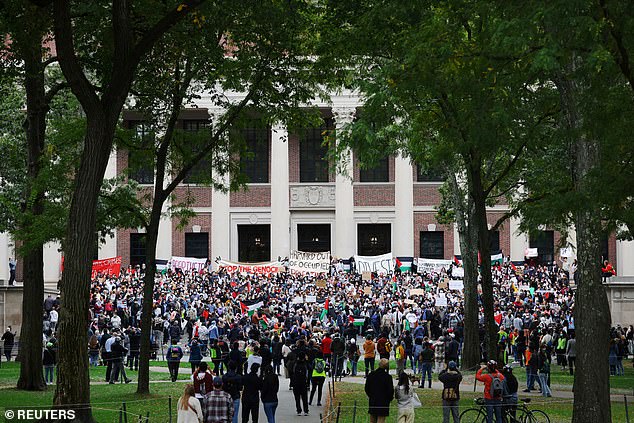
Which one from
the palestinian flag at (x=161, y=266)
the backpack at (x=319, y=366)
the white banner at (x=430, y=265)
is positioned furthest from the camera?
the white banner at (x=430, y=265)

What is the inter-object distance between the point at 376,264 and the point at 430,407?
36607 mm

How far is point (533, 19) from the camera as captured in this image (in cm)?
1237

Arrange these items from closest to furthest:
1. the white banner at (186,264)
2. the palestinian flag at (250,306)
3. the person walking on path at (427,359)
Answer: the person walking on path at (427,359) < the palestinian flag at (250,306) < the white banner at (186,264)

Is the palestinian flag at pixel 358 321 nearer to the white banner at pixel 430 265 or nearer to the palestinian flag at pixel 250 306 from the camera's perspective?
the palestinian flag at pixel 250 306

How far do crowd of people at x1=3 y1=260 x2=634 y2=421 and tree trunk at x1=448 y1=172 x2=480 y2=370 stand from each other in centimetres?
46

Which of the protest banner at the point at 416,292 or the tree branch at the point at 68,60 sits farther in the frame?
the protest banner at the point at 416,292

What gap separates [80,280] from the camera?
48.5 feet

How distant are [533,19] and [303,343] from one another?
13344mm

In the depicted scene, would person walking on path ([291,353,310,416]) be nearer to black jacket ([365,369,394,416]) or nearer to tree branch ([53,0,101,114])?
black jacket ([365,369,394,416])

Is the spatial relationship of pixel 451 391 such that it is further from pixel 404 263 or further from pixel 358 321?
pixel 404 263

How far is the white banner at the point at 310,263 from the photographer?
185 feet

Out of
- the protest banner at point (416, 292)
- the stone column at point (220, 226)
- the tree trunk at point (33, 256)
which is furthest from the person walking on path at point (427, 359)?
the stone column at point (220, 226)

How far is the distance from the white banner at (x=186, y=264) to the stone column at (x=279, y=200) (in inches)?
249

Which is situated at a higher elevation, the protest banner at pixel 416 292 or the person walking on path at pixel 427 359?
the protest banner at pixel 416 292
